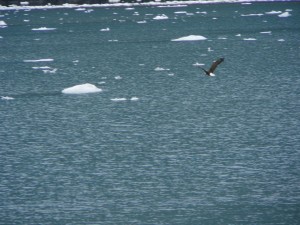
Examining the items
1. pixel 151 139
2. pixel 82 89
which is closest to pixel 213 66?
pixel 82 89

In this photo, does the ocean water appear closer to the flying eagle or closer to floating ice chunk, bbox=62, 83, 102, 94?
floating ice chunk, bbox=62, 83, 102, 94

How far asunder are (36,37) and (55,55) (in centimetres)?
833

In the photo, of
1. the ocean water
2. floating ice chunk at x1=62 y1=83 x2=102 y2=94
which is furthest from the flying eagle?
floating ice chunk at x1=62 y1=83 x2=102 y2=94

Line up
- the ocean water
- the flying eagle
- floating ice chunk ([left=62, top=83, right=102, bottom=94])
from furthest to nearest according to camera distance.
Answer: the flying eagle < floating ice chunk ([left=62, top=83, right=102, bottom=94]) < the ocean water

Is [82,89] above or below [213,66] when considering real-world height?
below

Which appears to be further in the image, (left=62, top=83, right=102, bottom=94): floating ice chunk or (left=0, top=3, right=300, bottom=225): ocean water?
(left=62, top=83, right=102, bottom=94): floating ice chunk

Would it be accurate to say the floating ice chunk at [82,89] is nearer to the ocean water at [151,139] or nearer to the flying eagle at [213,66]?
the ocean water at [151,139]

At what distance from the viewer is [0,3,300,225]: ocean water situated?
823cm

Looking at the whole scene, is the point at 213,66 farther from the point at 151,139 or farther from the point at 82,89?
the point at 151,139

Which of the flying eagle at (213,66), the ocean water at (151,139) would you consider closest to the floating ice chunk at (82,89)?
the ocean water at (151,139)

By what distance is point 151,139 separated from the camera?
440 inches

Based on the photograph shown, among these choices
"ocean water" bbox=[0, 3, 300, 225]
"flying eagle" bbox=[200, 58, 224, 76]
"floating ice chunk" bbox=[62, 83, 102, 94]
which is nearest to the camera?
"ocean water" bbox=[0, 3, 300, 225]

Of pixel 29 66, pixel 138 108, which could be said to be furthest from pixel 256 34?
pixel 138 108

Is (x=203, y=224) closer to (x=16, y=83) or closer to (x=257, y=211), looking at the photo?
(x=257, y=211)
